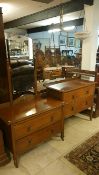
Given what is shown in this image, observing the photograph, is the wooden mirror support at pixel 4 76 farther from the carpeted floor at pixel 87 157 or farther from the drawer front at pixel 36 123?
the carpeted floor at pixel 87 157

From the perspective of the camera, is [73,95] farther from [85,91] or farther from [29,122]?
[29,122]

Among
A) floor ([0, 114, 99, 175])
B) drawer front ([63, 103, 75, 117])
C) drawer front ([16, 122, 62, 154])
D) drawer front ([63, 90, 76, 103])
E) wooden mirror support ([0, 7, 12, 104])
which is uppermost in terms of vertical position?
wooden mirror support ([0, 7, 12, 104])

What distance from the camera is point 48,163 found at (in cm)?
201

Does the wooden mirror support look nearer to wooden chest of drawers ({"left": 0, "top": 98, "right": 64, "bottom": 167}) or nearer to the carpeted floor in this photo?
wooden chest of drawers ({"left": 0, "top": 98, "right": 64, "bottom": 167})

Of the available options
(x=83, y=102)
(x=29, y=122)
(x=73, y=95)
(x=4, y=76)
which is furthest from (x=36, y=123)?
(x=83, y=102)

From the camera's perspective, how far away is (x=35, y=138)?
2.03 meters

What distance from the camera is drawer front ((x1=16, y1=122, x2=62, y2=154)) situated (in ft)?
6.23

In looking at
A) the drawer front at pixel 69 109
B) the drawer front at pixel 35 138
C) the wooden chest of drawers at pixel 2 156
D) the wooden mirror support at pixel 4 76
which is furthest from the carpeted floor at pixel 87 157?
the wooden mirror support at pixel 4 76

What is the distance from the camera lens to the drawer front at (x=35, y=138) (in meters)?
1.90

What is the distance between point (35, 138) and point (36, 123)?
22 cm

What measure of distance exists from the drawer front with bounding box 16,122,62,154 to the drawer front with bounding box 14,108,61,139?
7cm

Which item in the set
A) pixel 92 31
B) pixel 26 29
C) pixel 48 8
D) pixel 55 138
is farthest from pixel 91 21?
pixel 26 29

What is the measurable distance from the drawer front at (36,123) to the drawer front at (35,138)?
7 cm

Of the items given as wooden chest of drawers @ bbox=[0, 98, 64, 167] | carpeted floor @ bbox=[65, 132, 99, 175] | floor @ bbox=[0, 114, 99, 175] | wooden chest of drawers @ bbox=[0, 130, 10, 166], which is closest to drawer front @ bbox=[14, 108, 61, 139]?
wooden chest of drawers @ bbox=[0, 98, 64, 167]
